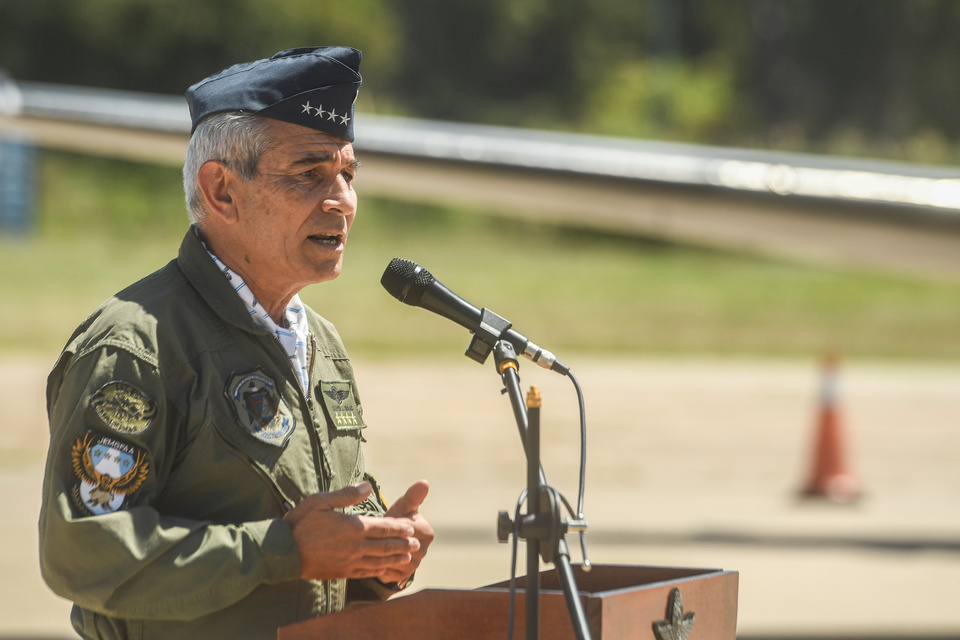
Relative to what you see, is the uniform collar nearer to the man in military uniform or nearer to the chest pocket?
the man in military uniform

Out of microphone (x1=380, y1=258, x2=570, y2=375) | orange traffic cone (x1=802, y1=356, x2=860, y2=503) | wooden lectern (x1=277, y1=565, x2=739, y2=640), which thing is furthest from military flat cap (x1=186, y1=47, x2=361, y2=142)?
orange traffic cone (x1=802, y1=356, x2=860, y2=503)

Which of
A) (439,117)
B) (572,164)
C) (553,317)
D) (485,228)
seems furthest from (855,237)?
(439,117)

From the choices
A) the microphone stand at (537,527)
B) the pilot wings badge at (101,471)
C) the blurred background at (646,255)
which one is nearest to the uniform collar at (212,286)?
the pilot wings badge at (101,471)

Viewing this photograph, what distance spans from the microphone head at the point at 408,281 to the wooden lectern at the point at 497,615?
0.50 m

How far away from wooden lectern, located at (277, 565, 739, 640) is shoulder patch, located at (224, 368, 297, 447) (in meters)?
0.33

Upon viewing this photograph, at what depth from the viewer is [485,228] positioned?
31.2 metres

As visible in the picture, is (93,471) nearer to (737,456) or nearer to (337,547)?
(337,547)

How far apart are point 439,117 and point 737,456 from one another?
112 feet

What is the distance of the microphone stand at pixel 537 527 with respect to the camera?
175 cm

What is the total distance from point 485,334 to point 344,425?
0.33 metres

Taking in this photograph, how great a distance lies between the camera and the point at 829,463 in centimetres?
970

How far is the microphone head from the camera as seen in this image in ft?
6.98

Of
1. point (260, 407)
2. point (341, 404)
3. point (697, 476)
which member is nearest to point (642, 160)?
point (697, 476)

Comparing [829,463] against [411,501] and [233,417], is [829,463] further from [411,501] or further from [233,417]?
[233,417]
